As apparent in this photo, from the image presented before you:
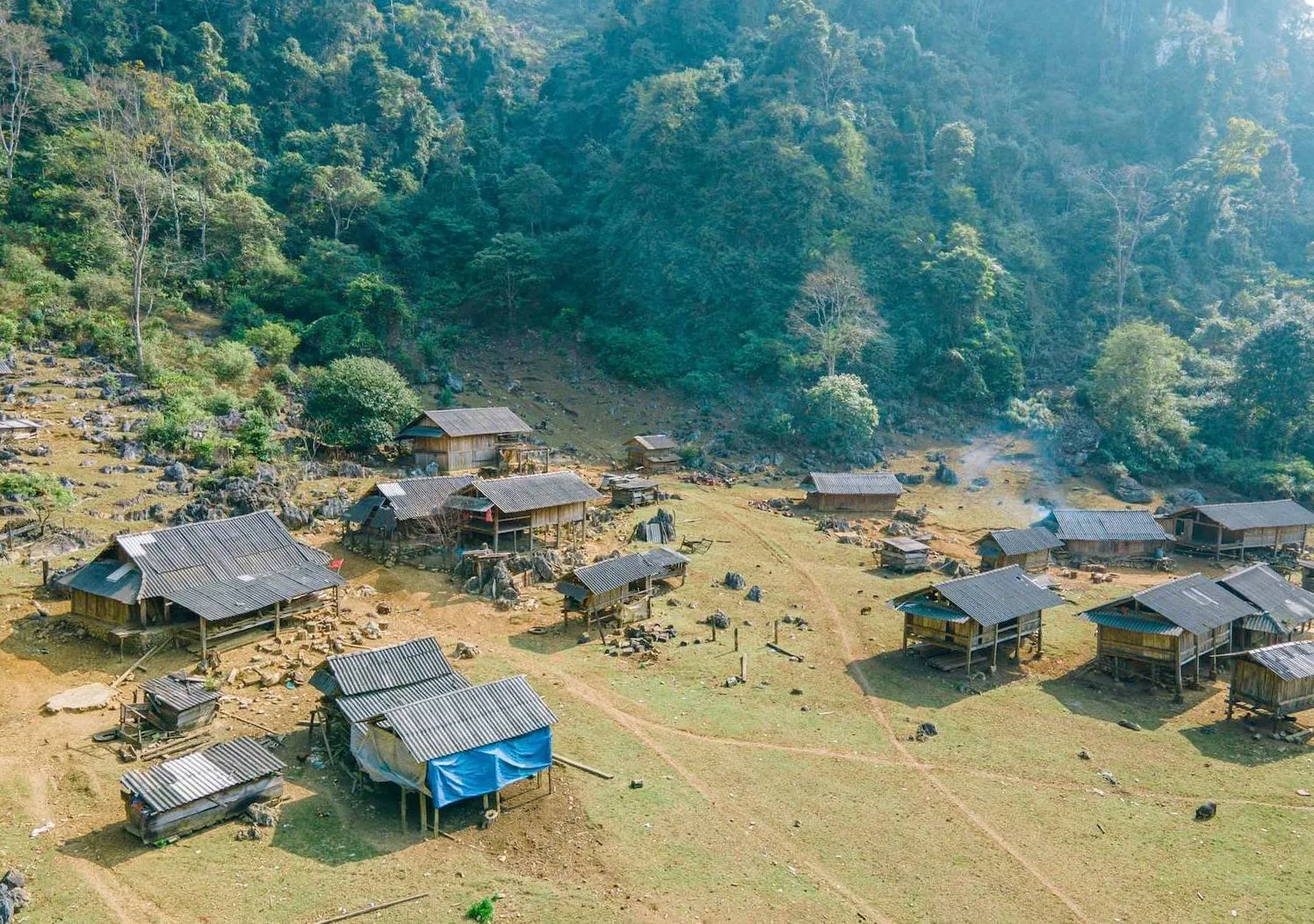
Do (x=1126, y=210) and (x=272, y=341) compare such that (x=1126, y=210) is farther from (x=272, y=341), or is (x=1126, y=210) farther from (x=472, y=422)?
(x=272, y=341)

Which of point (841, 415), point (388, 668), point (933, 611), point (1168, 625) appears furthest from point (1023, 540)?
point (388, 668)

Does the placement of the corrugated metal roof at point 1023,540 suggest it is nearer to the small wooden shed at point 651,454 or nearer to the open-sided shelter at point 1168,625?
the open-sided shelter at point 1168,625

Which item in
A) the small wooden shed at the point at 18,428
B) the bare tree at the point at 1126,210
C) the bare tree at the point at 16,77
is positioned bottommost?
the small wooden shed at the point at 18,428

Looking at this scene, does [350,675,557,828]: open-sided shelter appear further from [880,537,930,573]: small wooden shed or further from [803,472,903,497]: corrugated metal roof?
[803,472,903,497]: corrugated metal roof

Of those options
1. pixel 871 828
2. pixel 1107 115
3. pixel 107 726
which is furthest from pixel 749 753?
pixel 1107 115

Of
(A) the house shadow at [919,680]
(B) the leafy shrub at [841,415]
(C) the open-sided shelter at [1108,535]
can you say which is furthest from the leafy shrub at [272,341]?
(C) the open-sided shelter at [1108,535]

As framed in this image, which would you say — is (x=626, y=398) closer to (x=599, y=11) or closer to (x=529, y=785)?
(x=529, y=785)

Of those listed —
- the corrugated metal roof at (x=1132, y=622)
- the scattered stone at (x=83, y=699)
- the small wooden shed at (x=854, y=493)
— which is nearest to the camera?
the scattered stone at (x=83, y=699)
